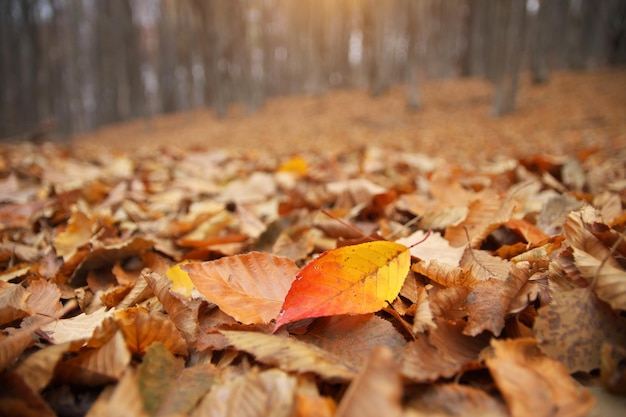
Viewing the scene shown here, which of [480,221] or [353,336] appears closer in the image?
[353,336]

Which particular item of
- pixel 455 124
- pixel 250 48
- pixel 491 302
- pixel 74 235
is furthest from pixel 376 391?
pixel 250 48

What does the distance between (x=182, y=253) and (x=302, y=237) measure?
36 centimetres

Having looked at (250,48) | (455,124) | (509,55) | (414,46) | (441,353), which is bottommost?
(455,124)

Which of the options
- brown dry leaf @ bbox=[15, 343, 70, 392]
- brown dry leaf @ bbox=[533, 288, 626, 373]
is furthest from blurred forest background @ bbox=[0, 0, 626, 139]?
brown dry leaf @ bbox=[15, 343, 70, 392]

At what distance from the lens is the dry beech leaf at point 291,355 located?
540 millimetres

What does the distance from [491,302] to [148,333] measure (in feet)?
1.92

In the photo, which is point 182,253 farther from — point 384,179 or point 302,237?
point 384,179

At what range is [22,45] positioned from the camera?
1741 cm

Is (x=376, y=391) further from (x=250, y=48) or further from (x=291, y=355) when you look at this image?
(x=250, y=48)

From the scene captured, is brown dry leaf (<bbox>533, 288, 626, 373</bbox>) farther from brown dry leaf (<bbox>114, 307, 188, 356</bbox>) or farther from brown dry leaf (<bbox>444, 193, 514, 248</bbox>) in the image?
brown dry leaf (<bbox>114, 307, 188, 356</bbox>)

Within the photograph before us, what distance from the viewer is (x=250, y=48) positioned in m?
18.3

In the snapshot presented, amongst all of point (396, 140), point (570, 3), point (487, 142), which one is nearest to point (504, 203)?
point (487, 142)

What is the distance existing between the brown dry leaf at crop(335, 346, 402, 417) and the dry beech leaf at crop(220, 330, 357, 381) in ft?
0.40

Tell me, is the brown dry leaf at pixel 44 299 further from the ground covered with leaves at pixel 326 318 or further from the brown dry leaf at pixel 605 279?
the brown dry leaf at pixel 605 279
